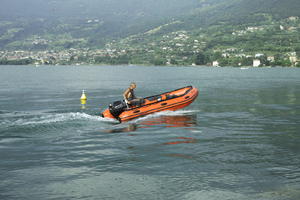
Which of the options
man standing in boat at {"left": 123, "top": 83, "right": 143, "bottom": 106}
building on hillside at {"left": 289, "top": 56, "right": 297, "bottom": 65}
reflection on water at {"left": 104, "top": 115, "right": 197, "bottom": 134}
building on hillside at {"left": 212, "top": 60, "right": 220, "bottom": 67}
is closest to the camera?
reflection on water at {"left": 104, "top": 115, "right": 197, "bottom": 134}

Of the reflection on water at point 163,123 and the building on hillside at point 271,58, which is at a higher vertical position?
the building on hillside at point 271,58

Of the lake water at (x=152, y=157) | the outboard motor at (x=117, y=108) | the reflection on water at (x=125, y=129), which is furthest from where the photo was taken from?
the outboard motor at (x=117, y=108)

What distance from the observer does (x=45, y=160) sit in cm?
1441

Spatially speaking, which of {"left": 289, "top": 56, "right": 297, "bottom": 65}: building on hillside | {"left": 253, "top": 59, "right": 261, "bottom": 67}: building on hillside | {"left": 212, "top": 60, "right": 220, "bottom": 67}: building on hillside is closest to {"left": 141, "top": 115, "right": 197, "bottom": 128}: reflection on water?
{"left": 289, "top": 56, "right": 297, "bottom": 65}: building on hillside

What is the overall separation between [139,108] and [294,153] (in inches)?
413

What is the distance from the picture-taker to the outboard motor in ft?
74.4

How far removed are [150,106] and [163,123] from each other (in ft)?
6.30

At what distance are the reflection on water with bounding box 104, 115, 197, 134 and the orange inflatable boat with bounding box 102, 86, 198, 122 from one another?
549 millimetres

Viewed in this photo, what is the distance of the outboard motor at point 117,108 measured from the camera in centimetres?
2267

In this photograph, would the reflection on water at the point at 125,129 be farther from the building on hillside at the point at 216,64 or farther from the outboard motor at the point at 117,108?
the building on hillside at the point at 216,64

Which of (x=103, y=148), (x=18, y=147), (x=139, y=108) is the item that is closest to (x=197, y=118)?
(x=139, y=108)

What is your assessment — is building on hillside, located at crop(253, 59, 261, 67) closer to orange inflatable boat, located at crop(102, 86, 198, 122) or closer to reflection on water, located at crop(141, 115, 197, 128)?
orange inflatable boat, located at crop(102, 86, 198, 122)

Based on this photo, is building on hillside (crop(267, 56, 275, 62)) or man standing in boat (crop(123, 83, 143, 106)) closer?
man standing in boat (crop(123, 83, 143, 106))

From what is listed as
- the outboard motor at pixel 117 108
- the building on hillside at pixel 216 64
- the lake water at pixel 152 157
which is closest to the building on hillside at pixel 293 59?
the building on hillside at pixel 216 64
